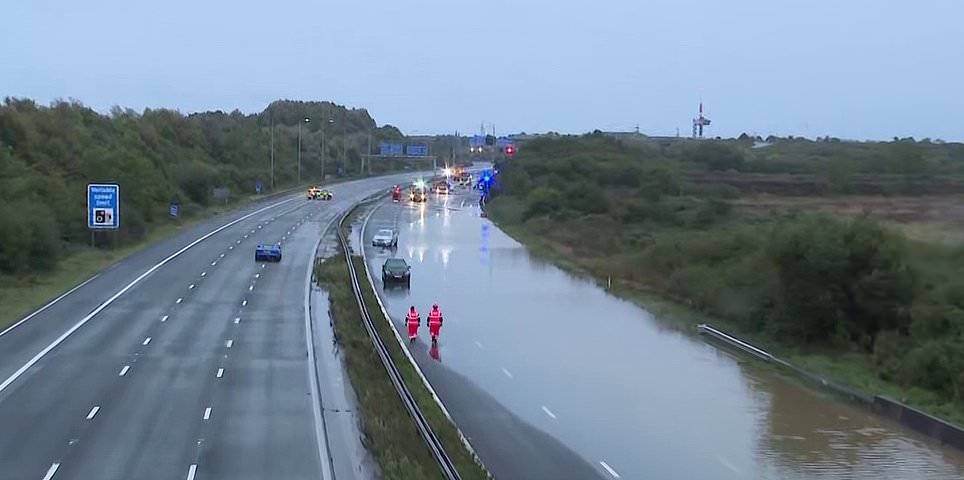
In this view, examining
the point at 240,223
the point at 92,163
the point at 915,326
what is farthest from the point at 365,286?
the point at 240,223

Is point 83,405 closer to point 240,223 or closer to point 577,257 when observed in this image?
point 577,257

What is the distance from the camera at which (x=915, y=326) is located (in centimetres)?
3266

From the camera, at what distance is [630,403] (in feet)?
90.4

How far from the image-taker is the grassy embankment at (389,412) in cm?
1966

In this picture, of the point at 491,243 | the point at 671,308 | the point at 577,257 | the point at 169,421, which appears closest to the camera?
the point at 169,421

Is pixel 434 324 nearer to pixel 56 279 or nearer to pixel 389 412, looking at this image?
pixel 389 412

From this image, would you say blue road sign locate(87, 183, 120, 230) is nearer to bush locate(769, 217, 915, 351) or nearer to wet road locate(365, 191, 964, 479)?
wet road locate(365, 191, 964, 479)

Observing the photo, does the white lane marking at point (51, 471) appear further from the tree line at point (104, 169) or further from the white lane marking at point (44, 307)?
the tree line at point (104, 169)

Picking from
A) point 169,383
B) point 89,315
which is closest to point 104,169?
point 89,315

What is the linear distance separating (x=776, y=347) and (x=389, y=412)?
1623 cm

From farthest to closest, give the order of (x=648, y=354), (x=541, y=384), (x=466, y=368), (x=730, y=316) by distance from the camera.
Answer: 1. (x=730, y=316)
2. (x=648, y=354)
3. (x=466, y=368)
4. (x=541, y=384)

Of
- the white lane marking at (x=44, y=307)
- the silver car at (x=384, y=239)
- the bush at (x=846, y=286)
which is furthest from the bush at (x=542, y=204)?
the bush at (x=846, y=286)

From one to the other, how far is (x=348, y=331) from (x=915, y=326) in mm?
15837

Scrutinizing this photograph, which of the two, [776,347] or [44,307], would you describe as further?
[44,307]
